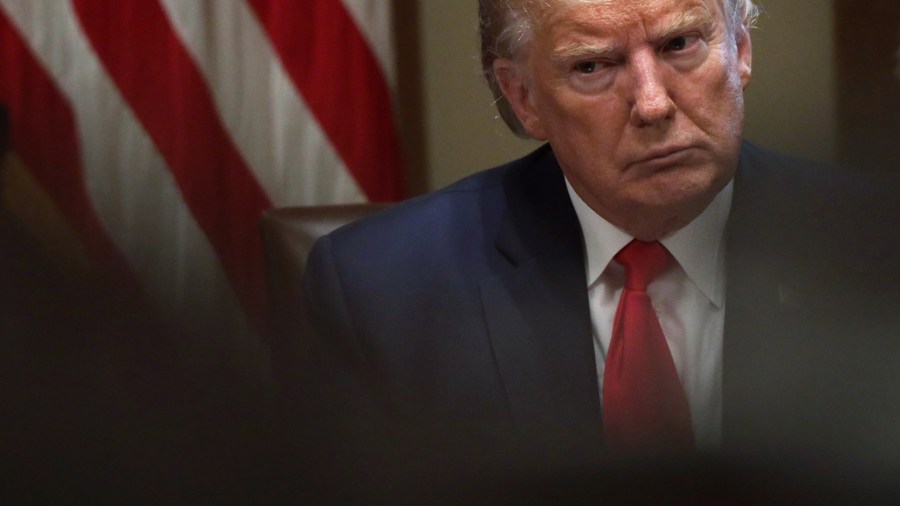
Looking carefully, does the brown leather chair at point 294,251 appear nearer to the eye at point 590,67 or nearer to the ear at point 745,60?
the ear at point 745,60

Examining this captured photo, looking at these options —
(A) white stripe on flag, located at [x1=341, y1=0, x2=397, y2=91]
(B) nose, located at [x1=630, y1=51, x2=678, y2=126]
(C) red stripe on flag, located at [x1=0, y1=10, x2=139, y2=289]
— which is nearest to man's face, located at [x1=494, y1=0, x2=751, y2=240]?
(B) nose, located at [x1=630, y1=51, x2=678, y2=126]

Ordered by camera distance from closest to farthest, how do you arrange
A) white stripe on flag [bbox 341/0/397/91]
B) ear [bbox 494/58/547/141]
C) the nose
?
the nose → ear [bbox 494/58/547/141] → white stripe on flag [bbox 341/0/397/91]

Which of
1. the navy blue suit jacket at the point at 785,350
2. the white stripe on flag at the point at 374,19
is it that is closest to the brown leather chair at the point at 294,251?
the navy blue suit jacket at the point at 785,350

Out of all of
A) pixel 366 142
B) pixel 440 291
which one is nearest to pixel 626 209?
pixel 440 291

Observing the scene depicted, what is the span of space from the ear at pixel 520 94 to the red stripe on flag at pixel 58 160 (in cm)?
86

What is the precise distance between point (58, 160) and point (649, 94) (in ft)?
1.98

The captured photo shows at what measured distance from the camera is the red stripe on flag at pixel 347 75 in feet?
4.51

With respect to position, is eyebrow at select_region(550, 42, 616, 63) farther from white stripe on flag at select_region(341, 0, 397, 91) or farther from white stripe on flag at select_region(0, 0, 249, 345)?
white stripe on flag at select_region(0, 0, 249, 345)

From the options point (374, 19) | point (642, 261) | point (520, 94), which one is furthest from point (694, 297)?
point (374, 19)

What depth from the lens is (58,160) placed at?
14cm

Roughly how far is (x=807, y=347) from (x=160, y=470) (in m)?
0.09

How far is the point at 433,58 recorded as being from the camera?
914 millimetres

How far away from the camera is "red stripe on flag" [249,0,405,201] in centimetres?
138

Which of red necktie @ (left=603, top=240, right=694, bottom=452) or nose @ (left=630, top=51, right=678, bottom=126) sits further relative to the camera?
nose @ (left=630, top=51, right=678, bottom=126)
